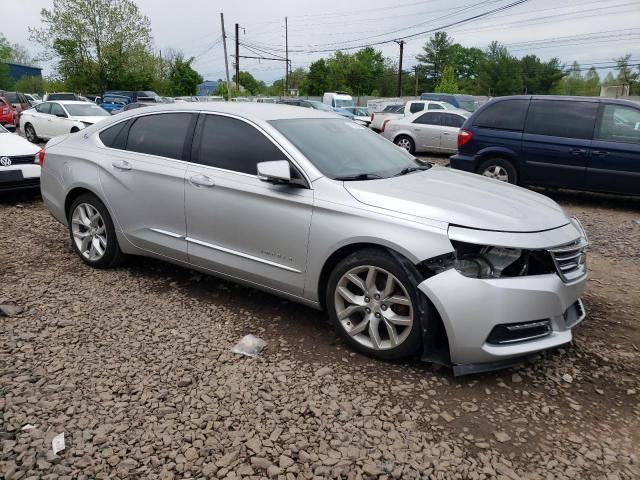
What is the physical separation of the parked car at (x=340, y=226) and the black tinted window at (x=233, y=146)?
11 mm

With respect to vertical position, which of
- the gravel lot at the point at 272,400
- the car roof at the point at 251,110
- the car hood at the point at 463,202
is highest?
the car roof at the point at 251,110

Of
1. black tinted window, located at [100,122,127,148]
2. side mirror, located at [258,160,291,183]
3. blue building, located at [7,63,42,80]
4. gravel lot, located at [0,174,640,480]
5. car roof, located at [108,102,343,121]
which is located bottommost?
gravel lot, located at [0,174,640,480]

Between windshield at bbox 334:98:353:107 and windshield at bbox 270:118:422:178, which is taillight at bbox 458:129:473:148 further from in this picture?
windshield at bbox 334:98:353:107

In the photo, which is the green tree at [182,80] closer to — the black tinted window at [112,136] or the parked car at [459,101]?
the parked car at [459,101]

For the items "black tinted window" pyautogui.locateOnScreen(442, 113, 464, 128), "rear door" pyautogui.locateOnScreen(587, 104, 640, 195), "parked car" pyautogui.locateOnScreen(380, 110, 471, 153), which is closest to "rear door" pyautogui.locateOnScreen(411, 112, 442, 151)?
"parked car" pyautogui.locateOnScreen(380, 110, 471, 153)

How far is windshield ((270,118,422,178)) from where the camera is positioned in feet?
12.1

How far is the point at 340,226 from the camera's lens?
10.8ft

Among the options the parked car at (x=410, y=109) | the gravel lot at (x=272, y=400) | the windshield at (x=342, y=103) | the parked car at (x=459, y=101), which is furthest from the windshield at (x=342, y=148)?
the windshield at (x=342, y=103)

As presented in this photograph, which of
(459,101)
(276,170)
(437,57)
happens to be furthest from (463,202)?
(437,57)

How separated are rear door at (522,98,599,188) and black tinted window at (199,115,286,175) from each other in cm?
593

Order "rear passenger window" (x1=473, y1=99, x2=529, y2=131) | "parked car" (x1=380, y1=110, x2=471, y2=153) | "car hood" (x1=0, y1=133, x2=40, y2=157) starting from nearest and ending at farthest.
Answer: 1. "car hood" (x1=0, y1=133, x2=40, y2=157)
2. "rear passenger window" (x1=473, y1=99, x2=529, y2=131)
3. "parked car" (x1=380, y1=110, x2=471, y2=153)

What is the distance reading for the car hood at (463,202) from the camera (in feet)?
10.0

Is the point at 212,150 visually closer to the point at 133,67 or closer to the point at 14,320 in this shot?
the point at 14,320

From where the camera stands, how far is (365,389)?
3.01m
